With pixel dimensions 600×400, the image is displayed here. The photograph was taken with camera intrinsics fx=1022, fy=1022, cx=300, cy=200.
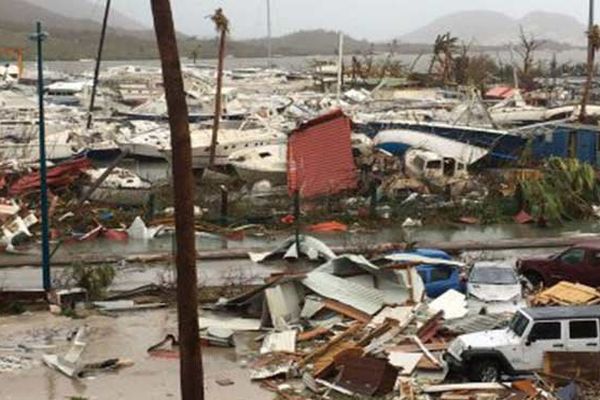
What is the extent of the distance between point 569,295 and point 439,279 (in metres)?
3.18

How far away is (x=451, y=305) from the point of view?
20719mm

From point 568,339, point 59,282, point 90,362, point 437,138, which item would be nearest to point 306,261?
point 59,282

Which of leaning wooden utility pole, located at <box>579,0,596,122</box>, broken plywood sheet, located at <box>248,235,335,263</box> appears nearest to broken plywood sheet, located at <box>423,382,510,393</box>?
broken plywood sheet, located at <box>248,235,335,263</box>

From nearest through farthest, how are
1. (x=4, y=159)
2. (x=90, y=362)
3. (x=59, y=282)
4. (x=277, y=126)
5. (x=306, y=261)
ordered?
1. (x=90, y=362)
2. (x=59, y=282)
3. (x=306, y=261)
4. (x=4, y=159)
5. (x=277, y=126)

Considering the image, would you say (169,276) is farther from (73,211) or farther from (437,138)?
(437,138)

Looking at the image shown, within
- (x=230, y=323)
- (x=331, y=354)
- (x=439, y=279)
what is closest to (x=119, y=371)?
(x=230, y=323)

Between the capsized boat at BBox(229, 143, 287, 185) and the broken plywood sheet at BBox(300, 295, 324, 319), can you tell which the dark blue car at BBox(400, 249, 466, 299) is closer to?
the broken plywood sheet at BBox(300, 295, 324, 319)

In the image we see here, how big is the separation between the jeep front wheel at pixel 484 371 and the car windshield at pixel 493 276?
17.0 ft

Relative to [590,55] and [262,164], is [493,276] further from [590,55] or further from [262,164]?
[590,55]

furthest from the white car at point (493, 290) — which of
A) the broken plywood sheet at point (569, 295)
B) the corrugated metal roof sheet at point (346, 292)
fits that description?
the corrugated metal roof sheet at point (346, 292)

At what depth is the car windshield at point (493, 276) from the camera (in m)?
21.5

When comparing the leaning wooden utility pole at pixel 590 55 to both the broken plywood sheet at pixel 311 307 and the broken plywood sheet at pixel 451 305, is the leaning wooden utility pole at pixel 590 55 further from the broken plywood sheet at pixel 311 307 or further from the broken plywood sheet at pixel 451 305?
the broken plywood sheet at pixel 311 307

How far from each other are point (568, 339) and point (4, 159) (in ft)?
113

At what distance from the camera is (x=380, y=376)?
635 inches
